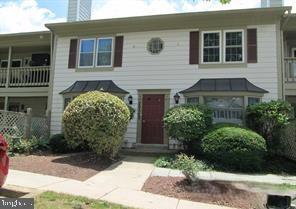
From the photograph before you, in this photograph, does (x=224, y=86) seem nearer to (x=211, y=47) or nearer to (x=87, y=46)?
(x=211, y=47)

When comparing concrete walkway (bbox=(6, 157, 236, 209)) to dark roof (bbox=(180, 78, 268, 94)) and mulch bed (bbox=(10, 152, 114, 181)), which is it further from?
dark roof (bbox=(180, 78, 268, 94))

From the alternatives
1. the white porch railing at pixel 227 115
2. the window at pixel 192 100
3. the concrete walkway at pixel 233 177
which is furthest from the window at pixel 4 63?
the concrete walkway at pixel 233 177

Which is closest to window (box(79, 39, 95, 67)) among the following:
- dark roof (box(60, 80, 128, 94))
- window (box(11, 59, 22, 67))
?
dark roof (box(60, 80, 128, 94))

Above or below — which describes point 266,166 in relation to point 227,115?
below

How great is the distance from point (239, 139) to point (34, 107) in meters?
14.2

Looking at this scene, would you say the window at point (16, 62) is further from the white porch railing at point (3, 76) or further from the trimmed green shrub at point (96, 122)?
the trimmed green shrub at point (96, 122)

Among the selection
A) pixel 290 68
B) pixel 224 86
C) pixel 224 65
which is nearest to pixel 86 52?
pixel 224 65

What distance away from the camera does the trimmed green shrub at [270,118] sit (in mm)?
12008

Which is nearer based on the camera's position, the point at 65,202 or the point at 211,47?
the point at 65,202

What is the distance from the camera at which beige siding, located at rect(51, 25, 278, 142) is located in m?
13.9

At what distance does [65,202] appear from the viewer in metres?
5.89

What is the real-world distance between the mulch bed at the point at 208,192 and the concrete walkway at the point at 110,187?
0.33 metres

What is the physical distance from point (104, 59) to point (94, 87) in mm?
1544

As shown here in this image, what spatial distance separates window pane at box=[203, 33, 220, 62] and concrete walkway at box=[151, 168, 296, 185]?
579 centimetres
